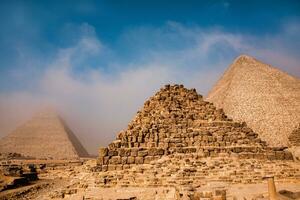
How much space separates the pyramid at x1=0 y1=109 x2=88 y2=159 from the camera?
71.6 meters

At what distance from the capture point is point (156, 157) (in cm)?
1708

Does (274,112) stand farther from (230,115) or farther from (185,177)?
(185,177)

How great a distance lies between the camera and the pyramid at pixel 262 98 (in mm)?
34656

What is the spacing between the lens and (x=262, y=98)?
3809 centimetres

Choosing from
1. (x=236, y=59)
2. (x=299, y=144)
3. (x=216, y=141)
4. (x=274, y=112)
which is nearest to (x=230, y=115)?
(x=274, y=112)

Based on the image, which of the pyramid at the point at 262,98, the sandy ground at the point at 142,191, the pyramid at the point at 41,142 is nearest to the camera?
the sandy ground at the point at 142,191

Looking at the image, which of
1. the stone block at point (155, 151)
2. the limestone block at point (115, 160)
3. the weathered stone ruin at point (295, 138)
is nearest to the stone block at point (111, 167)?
the limestone block at point (115, 160)

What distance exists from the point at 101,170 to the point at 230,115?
21.7 m

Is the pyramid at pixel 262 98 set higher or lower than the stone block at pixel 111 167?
higher

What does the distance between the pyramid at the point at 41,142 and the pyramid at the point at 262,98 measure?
37382mm

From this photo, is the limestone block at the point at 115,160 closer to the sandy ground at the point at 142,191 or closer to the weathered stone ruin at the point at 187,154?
the weathered stone ruin at the point at 187,154

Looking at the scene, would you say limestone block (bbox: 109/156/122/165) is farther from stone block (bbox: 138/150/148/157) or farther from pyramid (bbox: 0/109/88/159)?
pyramid (bbox: 0/109/88/159)

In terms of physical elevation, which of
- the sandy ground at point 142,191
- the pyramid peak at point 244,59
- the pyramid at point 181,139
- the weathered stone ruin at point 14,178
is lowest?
the sandy ground at point 142,191

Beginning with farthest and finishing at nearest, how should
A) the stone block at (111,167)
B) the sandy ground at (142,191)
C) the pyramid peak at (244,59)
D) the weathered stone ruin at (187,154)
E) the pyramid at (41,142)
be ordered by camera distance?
the pyramid at (41,142)
the pyramid peak at (244,59)
the stone block at (111,167)
the weathered stone ruin at (187,154)
the sandy ground at (142,191)
